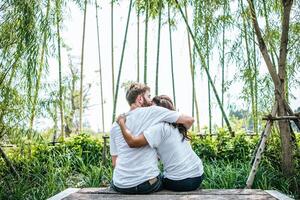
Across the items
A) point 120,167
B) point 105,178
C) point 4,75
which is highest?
point 4,75

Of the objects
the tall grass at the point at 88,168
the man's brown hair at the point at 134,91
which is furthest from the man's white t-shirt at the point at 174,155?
the tall grass at the point at 88,168

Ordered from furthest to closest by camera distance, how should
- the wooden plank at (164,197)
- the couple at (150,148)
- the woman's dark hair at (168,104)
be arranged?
the woman's dark hair at (168,104) < the couple at (150,148) < the wooden plank at (164,197)

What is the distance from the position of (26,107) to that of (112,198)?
2.17 meters

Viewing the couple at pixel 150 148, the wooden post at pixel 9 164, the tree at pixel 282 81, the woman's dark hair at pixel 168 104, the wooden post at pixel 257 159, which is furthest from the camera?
the wooden post at pixel 9 164

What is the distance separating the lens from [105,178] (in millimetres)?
4902

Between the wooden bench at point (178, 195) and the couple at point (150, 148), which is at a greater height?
the couple at point (150, 148)

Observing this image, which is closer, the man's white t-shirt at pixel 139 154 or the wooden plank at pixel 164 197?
the wooden plank at pixel 164 197

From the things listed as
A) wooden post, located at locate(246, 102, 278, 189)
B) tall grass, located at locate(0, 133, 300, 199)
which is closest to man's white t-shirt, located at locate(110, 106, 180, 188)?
wooden post, located at locate(246, 102, 278, 189)

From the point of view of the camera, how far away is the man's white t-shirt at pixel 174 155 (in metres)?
3.09

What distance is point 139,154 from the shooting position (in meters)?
3.04

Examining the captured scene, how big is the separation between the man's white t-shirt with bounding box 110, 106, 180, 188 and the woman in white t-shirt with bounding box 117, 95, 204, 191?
55 mm

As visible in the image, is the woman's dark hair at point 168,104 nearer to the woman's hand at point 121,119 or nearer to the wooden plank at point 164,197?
the woman's hand at point 121,119

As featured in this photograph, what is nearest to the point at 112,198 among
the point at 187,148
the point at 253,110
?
the point at 187,148

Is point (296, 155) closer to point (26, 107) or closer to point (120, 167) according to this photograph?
point (120, 167)
